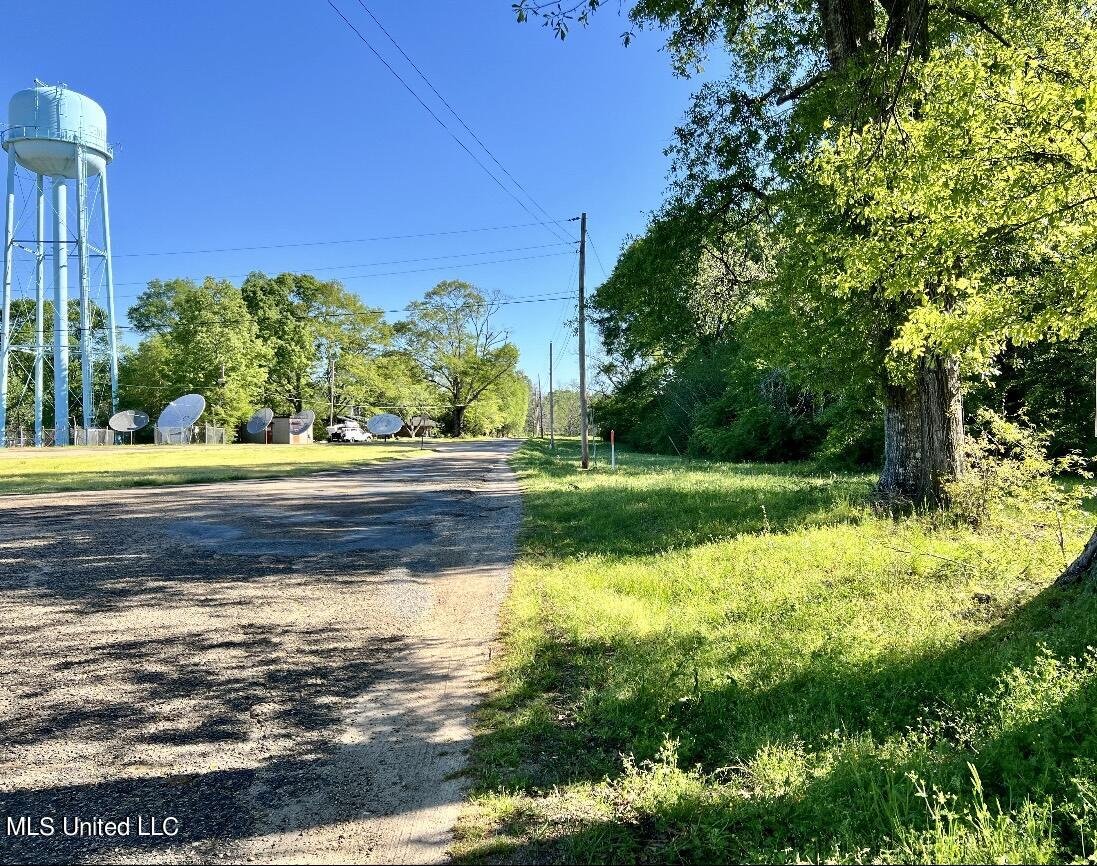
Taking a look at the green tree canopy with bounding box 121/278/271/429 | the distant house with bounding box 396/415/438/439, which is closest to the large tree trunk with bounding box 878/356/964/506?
the green tree canopy with bounding box 121/278/271/429

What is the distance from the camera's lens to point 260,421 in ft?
167

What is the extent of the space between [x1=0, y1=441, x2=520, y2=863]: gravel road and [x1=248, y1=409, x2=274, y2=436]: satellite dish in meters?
43.7

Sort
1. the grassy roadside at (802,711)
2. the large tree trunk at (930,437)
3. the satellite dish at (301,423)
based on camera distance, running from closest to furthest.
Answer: the grassy roadside at (802,711) < the large tree trunk at (930,437) < the satellite dish at (301,423)

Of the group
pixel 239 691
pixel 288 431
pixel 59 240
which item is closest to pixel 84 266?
pixel 59 240

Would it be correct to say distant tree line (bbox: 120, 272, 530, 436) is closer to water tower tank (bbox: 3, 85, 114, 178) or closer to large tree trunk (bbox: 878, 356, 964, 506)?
water tower tank (bbox: 3, 85, 114, 178)

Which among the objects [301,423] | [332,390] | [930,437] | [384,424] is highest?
[332,390]

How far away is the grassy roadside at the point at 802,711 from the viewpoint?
2.46m

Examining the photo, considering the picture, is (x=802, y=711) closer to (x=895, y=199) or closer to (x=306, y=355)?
(x=895, y=199)

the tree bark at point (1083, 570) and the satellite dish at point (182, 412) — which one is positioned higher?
the satellite dish at point (182, 412)

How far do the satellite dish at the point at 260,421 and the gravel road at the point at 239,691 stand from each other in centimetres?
4367

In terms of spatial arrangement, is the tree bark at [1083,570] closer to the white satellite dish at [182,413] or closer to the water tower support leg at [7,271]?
the white satellite dish at [182,413]

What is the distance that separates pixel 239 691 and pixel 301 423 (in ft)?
180

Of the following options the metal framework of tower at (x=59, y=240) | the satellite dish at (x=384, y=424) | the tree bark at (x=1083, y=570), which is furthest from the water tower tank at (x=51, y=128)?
the tree bark at (x=1083, y=570)

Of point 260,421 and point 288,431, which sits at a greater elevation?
point 260,421
